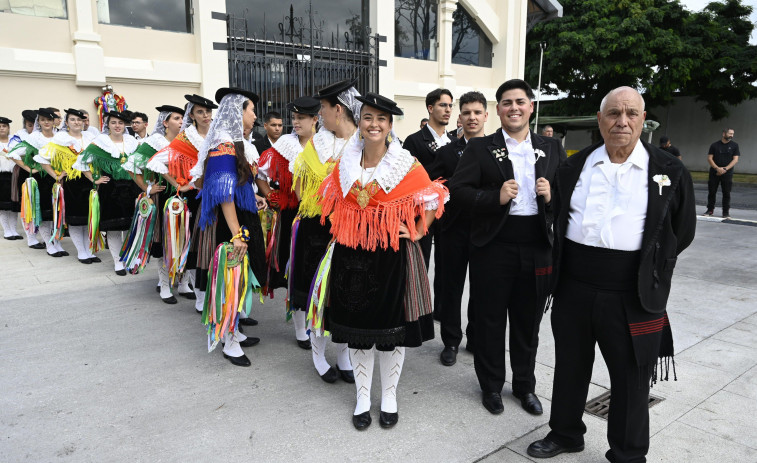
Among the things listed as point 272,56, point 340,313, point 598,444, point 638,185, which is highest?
point 272,56

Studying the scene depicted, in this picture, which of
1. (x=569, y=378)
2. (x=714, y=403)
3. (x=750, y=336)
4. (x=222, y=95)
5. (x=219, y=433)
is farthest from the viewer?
(x=750, y=336)

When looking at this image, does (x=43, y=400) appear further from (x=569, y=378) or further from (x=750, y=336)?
(x=750, y=336)

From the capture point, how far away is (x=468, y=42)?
1628cm

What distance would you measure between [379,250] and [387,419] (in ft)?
3.23

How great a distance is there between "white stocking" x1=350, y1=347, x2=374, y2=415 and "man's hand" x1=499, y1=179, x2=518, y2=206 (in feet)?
3.83

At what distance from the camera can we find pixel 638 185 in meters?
2.39

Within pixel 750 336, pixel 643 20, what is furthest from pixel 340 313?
pixel 643 20

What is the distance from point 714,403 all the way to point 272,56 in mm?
10478

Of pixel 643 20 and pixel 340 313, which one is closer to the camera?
pixel 340 313

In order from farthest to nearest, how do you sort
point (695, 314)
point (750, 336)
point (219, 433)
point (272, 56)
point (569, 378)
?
point (272, 56) < point (695, 314) < point (750, 336) < point (219, 433) < point (569, 378)

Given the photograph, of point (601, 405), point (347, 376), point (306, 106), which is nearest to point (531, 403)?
point (601, 405)

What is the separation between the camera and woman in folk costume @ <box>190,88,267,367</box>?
3.60m

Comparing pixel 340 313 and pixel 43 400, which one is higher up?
pixel 340 313

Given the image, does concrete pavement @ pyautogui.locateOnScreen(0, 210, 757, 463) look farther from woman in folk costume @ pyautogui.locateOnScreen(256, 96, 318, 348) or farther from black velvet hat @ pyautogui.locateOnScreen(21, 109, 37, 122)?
black velvet hat @ pyautogui.locateOnScreen(21, 109, 37, 122)
